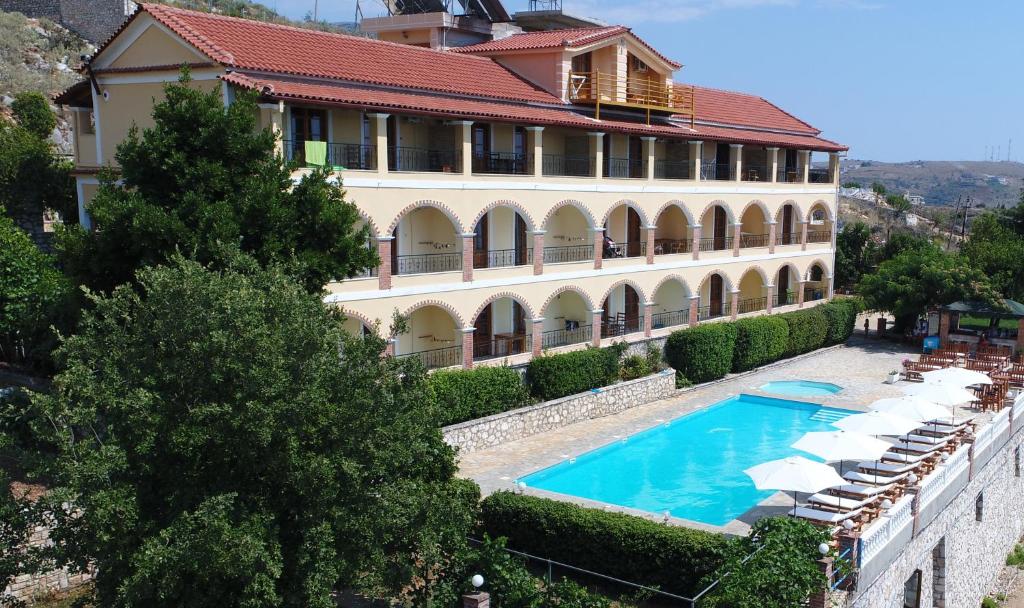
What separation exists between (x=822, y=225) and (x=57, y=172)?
34676mm

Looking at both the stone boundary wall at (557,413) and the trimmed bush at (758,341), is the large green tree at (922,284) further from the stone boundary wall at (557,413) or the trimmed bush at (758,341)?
the stone boundary wall at (557,413)

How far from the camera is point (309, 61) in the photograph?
24.2m

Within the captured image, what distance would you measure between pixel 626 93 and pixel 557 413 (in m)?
13.2

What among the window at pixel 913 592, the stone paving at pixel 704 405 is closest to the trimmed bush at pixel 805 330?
the stone paving at pixel 704 405

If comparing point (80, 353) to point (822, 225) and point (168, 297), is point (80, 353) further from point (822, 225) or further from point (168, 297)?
point (822, 225)

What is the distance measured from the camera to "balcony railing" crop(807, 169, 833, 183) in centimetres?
4341

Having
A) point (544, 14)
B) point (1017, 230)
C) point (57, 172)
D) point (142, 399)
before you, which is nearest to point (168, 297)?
point (142, 399)

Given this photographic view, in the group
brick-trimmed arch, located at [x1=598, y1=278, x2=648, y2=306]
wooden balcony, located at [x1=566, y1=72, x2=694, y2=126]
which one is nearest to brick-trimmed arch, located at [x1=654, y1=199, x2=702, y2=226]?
brick-trimmed arch, located at [x1=598, y1=278, x2=648, y2=306]

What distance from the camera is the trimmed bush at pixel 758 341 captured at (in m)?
33.9

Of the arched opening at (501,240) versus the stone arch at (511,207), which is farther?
the arched opening at (501,240)

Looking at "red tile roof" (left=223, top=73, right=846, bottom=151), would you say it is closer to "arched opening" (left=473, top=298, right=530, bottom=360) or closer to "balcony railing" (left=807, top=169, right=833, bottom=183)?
"arched opening" (left=473, top=298, right=530, bottom=360)

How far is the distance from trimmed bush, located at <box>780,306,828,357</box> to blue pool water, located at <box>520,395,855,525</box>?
21.1ft

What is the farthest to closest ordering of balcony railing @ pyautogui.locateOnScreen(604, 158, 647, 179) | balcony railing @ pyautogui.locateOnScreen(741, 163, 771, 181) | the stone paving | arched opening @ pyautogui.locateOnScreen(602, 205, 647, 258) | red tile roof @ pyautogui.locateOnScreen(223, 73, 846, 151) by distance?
1. balcony railing @ pyautogui.locateOnScreen(741, 163, 771, 181)
2. arched opening @ pyautogui.locateOnScreen(602, 205, 647, 258)
3. balcony railing @ pyautogui.locateOnScreen(604, 158, 647, 179)
4. red tile roof @ pyautogui.locateOnScreen(223, 73, 846, 151)
5. the stone paving

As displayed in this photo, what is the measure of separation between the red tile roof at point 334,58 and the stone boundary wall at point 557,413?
983 cm
